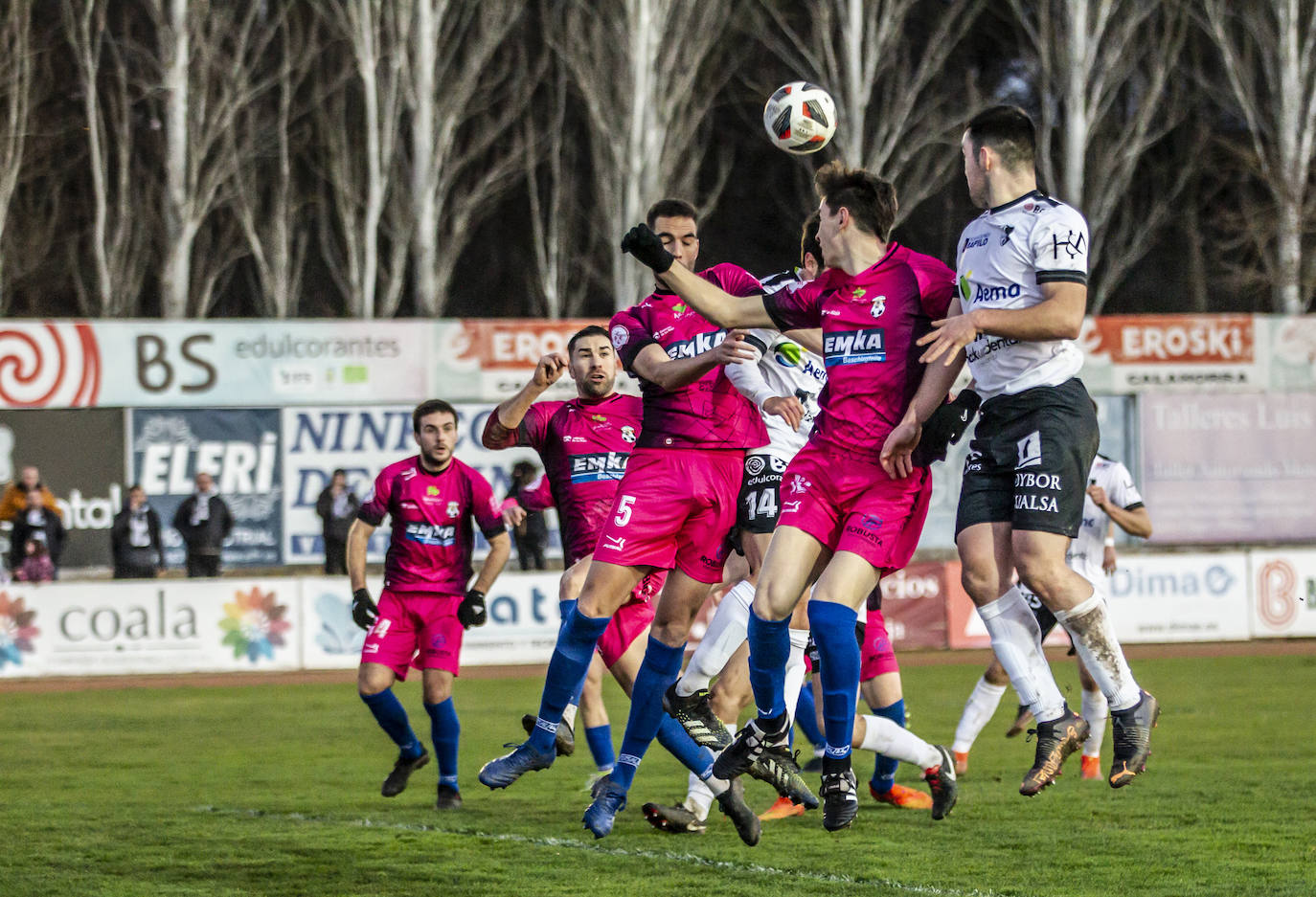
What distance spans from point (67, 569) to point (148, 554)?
4.00 meters

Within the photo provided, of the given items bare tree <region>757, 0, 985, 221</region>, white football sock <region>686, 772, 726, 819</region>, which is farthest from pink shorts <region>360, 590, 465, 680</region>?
bare tree <region>757, 0, 985, 221</region>

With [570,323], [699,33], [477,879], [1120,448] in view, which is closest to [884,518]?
[477,879]

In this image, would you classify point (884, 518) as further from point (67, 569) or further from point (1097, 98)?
point (1097, 98)

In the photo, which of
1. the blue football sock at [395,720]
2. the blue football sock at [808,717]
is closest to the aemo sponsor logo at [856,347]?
the blue football sock at [808,717]

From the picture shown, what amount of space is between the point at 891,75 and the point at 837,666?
1143 inches

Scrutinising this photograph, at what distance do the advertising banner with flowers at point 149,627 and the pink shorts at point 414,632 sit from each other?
28.4ft

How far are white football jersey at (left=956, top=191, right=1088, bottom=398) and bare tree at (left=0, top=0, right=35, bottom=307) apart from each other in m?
29.3

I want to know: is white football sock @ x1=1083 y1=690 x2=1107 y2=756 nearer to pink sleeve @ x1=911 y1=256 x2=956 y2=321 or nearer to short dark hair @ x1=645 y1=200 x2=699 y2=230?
pink sleeve @ x1=911 y1=256 x2=956 y2=321

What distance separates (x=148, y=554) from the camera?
19703 mm

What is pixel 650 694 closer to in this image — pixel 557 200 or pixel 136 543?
pixel 136 543

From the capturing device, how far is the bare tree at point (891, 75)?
31.5 m

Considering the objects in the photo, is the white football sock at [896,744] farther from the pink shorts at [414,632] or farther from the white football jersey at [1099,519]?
the white football jersey at [1099,519]

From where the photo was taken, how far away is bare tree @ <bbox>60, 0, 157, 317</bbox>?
107 ft

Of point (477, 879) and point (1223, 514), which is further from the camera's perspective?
point (1223, 514)
